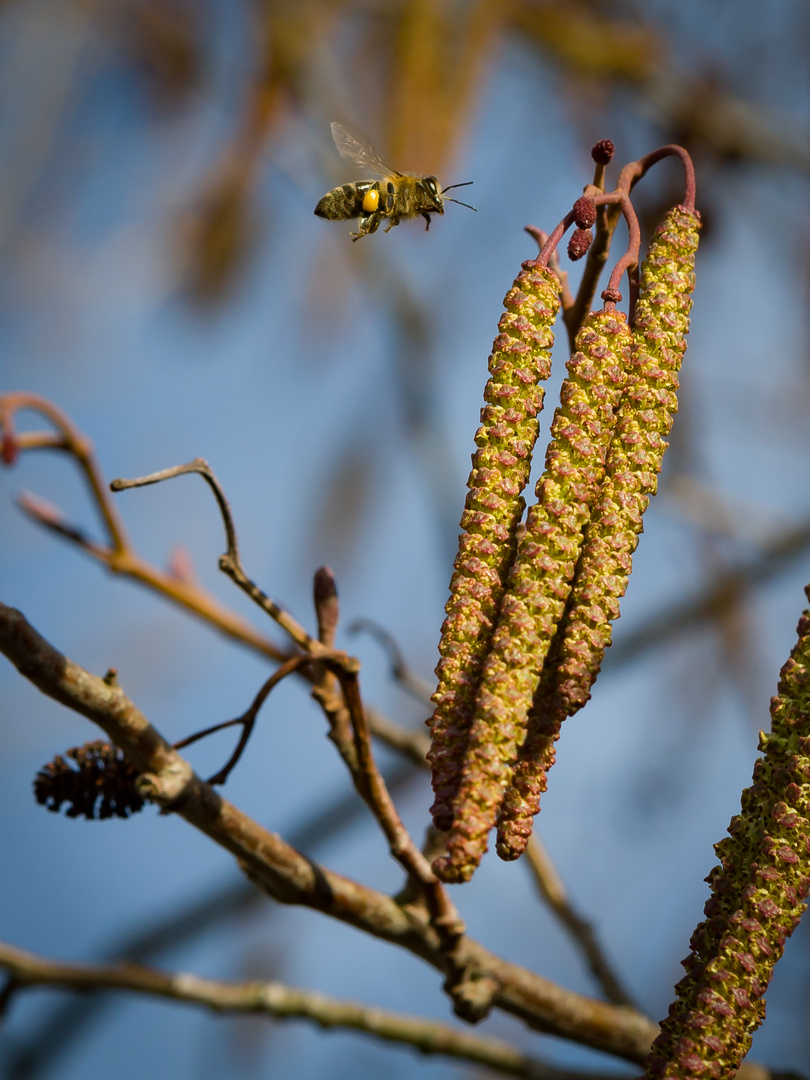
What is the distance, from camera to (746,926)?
0.89 meters

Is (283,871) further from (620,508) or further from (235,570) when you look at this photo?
(620,508)

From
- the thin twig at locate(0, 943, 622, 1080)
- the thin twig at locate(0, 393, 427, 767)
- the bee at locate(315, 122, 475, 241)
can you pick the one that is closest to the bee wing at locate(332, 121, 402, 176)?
the bee at locate(315, 122, 475, 241)

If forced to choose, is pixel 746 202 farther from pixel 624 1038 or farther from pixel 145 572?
pixel 624 1038

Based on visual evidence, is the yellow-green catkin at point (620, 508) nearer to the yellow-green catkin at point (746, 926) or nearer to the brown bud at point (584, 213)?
the brown bud at point (584, 213)

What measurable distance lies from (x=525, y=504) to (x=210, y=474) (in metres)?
0.43

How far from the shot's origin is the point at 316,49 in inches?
167

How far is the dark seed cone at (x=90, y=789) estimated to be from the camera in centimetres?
121

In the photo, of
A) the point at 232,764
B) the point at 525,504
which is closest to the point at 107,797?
the point at 232,764

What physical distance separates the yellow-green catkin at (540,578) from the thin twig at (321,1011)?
41.4 inches

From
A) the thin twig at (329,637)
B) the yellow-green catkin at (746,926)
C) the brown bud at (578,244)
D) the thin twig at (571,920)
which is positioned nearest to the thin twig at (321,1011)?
the thin twig at (571,920)

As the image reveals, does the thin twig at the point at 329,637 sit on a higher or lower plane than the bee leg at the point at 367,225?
lower

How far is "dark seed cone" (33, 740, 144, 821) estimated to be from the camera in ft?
3.98

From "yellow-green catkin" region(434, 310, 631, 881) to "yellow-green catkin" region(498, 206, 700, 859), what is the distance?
21 millimetres

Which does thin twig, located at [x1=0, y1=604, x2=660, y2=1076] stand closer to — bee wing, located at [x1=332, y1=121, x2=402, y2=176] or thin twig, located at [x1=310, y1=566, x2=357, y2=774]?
thin twig, located at [x1=310, y1=566, x2=357, y2=774]
